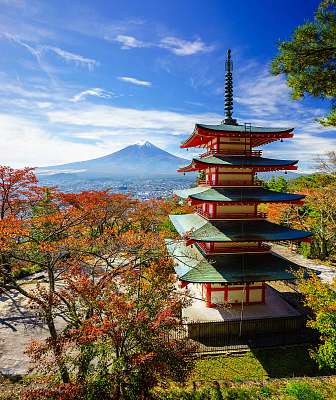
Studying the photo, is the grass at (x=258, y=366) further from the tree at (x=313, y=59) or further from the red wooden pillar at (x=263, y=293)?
the tree at (x=313, y=59)

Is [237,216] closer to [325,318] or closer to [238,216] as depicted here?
[238,216]

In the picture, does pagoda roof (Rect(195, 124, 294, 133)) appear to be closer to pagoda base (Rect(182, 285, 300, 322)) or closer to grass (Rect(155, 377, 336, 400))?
pagoda base (Rect(182, 285, 300, 322))

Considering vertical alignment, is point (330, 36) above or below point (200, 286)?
above

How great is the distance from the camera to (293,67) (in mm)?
7988

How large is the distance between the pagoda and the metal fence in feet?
5.89

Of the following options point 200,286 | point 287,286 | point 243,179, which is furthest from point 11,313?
point 287,286

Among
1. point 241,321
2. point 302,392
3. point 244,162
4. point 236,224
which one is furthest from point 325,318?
point 244,162

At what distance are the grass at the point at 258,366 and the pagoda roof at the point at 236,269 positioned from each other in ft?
10.8

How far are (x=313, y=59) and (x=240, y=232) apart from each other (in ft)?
29.1

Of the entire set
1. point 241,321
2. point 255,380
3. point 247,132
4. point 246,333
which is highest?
point 247,132

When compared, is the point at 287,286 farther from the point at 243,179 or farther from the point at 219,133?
the point at 219,133

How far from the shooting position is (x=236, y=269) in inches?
549

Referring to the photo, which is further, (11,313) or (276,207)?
(276,207)

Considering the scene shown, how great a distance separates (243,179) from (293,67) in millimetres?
7786
